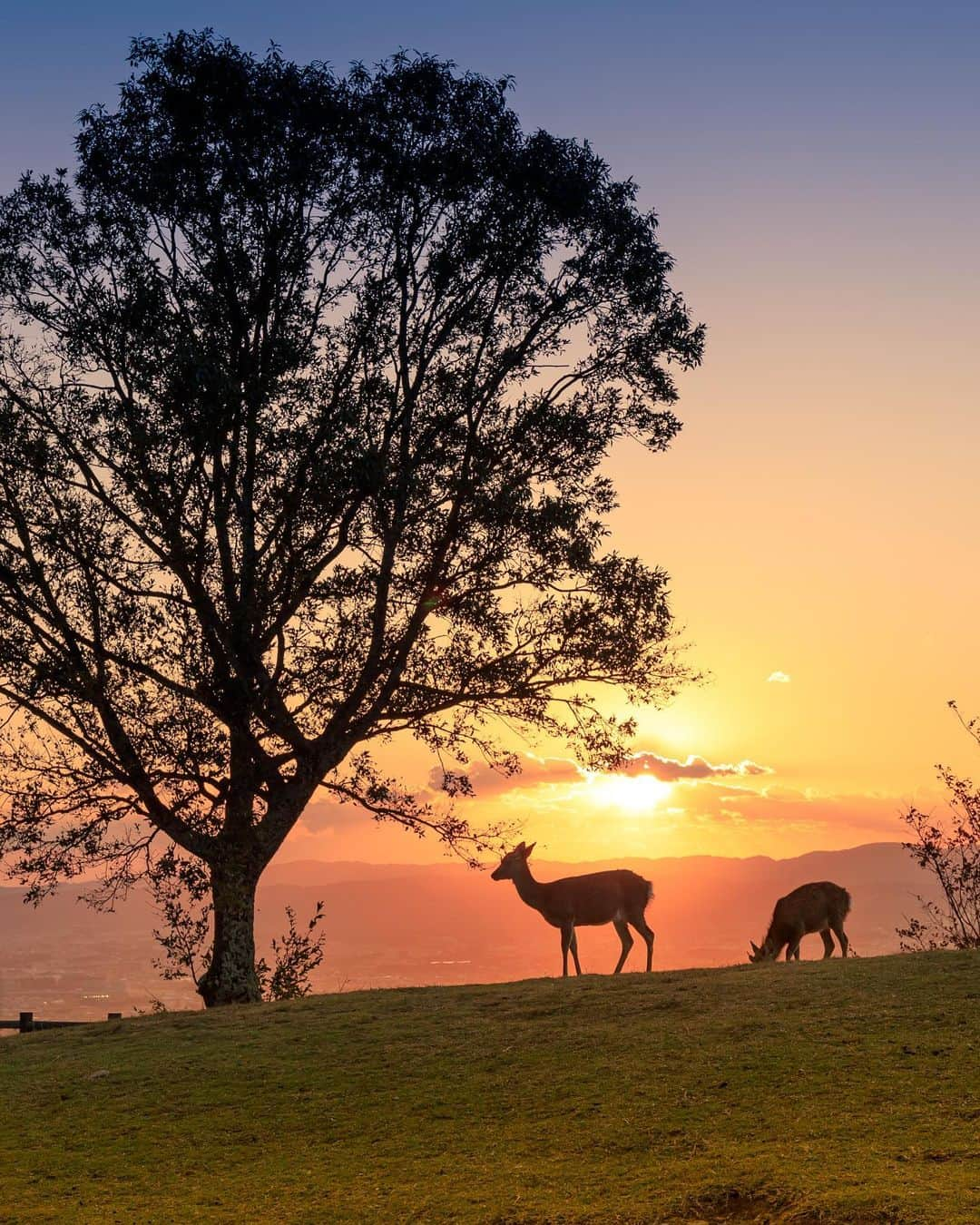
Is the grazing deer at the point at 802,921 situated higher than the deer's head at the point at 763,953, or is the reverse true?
the grazing deer at the point at 802,921

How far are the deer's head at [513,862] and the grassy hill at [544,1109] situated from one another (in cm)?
803

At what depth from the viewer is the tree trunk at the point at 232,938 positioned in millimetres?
28891

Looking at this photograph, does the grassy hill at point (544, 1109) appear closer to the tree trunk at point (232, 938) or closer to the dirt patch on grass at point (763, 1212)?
the dirt patch on grass at point (763, 1212)

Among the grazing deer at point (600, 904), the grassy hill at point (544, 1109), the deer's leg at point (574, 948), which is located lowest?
the grassy hill at point (544, 1109)

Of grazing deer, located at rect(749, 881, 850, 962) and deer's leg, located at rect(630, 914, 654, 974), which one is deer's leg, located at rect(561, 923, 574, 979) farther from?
grazing deer, located at rect(749, 881, 850, 962)

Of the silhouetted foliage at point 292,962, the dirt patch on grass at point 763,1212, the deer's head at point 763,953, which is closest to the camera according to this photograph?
the dirt patch on grass at point 763,1212

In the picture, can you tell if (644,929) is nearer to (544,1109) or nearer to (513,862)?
(513,862)

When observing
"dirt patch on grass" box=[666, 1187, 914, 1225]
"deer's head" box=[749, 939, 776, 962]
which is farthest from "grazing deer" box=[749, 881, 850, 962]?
"dirt patch on grass" box=[666, 1187, 914, 1225]

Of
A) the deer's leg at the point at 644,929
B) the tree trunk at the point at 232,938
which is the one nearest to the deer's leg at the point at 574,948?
the deer's leg at the point at 644,929

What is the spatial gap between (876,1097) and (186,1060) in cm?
1060

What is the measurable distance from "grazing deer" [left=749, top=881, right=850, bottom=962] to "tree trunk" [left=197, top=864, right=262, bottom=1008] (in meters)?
10.4

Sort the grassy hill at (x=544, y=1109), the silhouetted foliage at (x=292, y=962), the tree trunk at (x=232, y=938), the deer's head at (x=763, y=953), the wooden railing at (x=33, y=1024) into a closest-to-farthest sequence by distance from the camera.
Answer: the grassy hill at (x=544, y=1109)
the deer's head at (x=763, y=953)
the wooden railing at (x=33, y=1024)
the tree trunk at (x=232, y=938)
the silhouetted foliage at (x=292, y=962)

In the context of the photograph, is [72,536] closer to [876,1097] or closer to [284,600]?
[284,600]

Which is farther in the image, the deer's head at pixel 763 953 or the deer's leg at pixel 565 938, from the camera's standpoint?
the deer's leg at pixel 565 938
